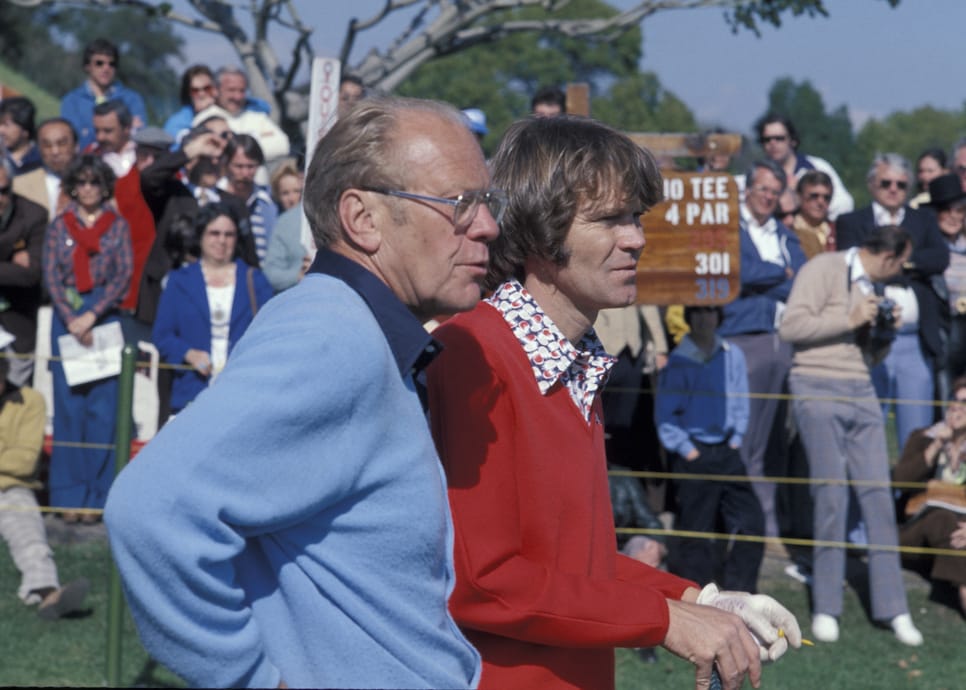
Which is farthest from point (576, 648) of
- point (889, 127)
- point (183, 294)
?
point (889, 127)

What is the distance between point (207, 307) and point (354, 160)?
582 cm

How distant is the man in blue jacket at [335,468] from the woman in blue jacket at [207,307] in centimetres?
567

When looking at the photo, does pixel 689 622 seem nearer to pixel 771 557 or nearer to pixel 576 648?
pixel 576 648

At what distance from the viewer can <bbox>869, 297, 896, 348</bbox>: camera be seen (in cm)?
806

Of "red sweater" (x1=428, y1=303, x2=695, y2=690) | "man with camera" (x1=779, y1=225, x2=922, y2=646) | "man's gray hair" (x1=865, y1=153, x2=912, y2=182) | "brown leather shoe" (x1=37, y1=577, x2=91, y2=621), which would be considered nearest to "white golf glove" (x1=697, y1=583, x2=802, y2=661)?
"red sweater" (x1=428, y1=303, x2=695, y2=690)

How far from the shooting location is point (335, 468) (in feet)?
6.65

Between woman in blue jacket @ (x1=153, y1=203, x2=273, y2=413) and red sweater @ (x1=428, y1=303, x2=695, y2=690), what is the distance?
5305 millimetres

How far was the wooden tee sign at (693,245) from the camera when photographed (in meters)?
8.27

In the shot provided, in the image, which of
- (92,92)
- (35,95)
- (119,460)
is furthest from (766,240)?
(35,95)

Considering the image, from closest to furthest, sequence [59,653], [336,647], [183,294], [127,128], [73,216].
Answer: [336,647] < [59,653] < [183,294] < [73,216] < [127,128]

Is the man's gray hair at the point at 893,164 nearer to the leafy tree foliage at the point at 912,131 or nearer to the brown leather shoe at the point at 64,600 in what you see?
the brown leather shoe at the point at 64,600

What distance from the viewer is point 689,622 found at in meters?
2.68

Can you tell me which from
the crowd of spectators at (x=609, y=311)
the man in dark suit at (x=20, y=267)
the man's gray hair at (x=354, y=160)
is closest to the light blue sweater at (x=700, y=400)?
the crowd of spectators at (x=609, y=311)

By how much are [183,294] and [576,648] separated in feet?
18.6
